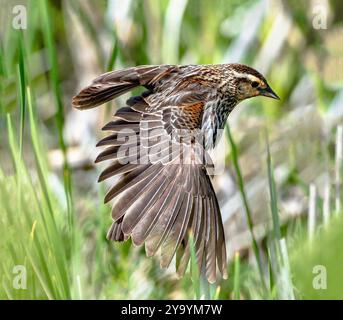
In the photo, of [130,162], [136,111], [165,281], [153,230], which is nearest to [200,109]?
[136,111]

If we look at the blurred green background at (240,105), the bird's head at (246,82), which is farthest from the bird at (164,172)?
the blurred green background at (240,105)

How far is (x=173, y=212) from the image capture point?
1.77m

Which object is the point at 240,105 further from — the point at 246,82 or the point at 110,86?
the point at 110,86

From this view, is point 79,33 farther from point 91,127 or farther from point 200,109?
point 200,109

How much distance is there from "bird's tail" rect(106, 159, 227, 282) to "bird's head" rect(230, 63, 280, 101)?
53cm

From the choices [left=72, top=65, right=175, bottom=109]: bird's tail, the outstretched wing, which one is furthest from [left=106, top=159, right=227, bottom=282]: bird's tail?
[left=72, top=65, right=175, bottom=109]: bird's tail

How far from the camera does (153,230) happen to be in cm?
171

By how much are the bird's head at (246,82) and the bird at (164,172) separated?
193 mm

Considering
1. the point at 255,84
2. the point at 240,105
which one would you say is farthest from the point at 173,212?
the point at 240,105

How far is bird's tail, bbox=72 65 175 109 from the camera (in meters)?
2.22

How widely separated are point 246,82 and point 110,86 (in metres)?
0.43

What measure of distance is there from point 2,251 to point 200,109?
0.75 m

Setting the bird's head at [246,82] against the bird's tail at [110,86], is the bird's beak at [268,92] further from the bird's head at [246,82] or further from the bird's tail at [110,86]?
the bird's tail at [110,86]

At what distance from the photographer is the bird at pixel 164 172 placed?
1732 millimetres
